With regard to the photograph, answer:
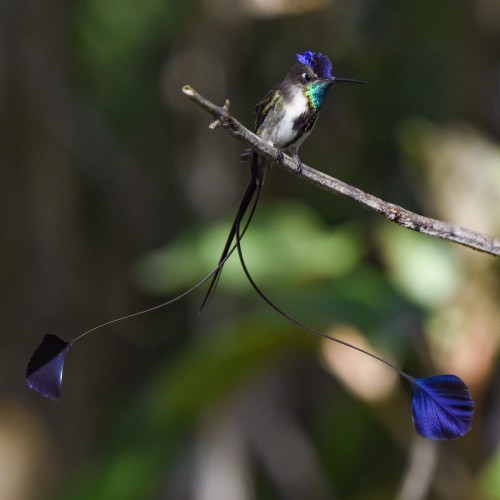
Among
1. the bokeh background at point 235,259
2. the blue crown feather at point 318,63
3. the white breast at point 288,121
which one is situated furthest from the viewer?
the bokeh background at point 235,259

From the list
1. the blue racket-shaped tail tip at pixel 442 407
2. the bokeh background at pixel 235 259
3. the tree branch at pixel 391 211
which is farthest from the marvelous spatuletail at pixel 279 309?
the bokeh background at pixel 235 259

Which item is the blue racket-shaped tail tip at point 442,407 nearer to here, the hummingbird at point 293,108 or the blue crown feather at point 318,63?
the hummingbird at point 293,108

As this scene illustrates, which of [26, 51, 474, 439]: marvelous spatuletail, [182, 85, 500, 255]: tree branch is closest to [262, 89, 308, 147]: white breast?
[26, 51, 474, 439]: marvelous spatuletail

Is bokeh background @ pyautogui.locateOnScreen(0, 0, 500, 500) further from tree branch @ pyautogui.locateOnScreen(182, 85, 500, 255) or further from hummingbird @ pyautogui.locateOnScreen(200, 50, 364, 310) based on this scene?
tree branch @ pyautogui.locateOnScreen(182, 85, 500, 255)

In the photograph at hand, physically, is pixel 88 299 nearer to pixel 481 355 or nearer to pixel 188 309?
pixel 188 309

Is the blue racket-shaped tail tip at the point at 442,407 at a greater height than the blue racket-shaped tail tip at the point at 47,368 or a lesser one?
greater

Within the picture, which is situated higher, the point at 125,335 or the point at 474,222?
Answer: the point at 474,222

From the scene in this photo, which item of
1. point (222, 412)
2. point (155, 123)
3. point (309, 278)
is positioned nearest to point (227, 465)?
point (222, 412)
